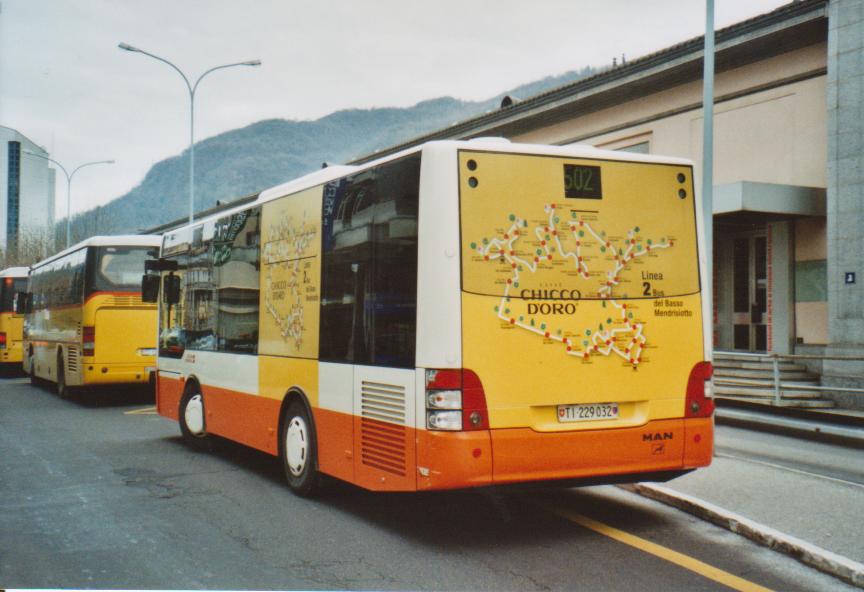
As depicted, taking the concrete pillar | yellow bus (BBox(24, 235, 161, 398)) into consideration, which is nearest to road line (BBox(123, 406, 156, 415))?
yellow bus (BBox(24, 235, 161, 398))

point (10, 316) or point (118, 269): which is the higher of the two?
point (118, 269)

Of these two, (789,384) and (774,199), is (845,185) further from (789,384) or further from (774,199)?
(789,384)

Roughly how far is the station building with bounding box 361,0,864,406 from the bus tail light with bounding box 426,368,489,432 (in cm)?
1218

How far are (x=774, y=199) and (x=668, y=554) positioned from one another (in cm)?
1331

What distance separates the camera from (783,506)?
732 cm

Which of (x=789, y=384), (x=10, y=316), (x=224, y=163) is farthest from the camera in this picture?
(x=224, y=163)

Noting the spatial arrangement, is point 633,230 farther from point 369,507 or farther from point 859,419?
point 859,419

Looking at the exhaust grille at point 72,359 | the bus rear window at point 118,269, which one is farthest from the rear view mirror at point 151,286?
the exhaust grille at point 72,359

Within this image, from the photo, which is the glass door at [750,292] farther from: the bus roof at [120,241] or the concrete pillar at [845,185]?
the bus roof at [120,241]

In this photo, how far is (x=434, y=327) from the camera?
20.0 ft

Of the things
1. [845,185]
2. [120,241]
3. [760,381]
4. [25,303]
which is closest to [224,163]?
[25,303]

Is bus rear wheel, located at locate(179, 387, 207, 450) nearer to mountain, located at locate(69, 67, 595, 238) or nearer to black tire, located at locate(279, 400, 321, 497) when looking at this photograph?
mountain, located at locate(69, 67, 595, 238)

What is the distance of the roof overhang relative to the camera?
17766 mm

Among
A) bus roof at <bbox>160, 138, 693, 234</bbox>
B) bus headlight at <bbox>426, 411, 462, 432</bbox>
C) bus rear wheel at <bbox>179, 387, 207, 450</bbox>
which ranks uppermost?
bus roof at <bbox>160, 138, 693, 234</bbox>
